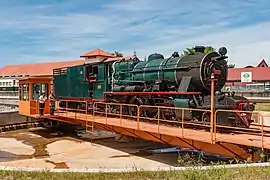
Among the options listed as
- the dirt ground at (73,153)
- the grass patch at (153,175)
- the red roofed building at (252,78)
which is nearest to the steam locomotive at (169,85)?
the dirt ground at (73,153)

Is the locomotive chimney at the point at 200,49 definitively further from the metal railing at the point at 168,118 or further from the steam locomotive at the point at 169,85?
the metal railing at the point at 168,118

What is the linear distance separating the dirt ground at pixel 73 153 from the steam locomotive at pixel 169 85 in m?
1.74

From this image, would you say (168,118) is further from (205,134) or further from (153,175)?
(153,175)

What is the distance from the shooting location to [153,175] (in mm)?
7402

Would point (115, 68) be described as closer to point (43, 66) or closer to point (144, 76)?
point (144, 76)

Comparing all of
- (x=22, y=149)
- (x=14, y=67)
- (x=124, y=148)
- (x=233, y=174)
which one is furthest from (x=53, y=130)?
(x=14, y=67)

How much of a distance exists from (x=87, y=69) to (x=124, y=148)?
6150 millimetres

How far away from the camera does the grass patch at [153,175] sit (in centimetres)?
650

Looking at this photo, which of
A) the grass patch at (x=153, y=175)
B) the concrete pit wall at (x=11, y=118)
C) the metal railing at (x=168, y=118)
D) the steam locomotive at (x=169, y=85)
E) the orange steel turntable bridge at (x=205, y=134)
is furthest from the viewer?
the concrete pit wall at (x=11, y=118)

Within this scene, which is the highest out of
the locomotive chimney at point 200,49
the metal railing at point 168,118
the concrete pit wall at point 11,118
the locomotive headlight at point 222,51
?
the locomotive chimney at point 200,49

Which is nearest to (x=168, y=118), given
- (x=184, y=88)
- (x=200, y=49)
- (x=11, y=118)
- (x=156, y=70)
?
(x=184, y=88)

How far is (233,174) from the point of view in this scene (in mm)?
6715

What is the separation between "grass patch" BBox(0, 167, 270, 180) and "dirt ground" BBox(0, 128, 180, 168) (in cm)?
397

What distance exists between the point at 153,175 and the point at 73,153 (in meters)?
8.27
